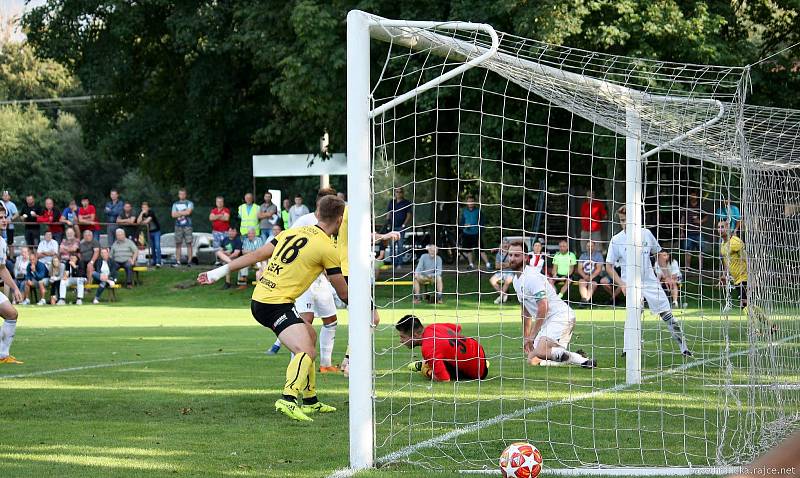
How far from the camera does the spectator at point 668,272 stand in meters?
14.9

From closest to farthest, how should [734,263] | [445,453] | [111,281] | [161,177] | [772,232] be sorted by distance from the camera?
1. [445,453]
2. [772,232]
3. [734,263]
4. [111,281]
5. [161,177]

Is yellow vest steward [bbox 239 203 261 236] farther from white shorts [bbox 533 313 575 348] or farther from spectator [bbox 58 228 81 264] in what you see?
white shorts [bbox 533 313 575 348]

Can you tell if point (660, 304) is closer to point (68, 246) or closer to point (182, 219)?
point (68, 246)

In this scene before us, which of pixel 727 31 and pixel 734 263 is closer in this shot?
pixel 734 263

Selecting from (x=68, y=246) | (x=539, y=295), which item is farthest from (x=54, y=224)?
(x=539, y=295)

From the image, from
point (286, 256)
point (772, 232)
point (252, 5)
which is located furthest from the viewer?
point (252, 5)

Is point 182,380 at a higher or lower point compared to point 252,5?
lower

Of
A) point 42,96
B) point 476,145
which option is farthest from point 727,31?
point 42,96

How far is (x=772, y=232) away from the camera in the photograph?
9734mm

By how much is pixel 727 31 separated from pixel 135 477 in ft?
84.6

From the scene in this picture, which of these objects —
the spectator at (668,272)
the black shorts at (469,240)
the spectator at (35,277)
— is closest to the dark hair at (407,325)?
the spectator at (668,272)

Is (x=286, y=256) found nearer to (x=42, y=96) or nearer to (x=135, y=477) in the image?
(x=135, y=477)

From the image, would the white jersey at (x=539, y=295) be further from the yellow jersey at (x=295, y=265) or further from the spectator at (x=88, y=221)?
the spectator at (x=88, y=221)

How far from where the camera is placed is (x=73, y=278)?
89.9 feet
